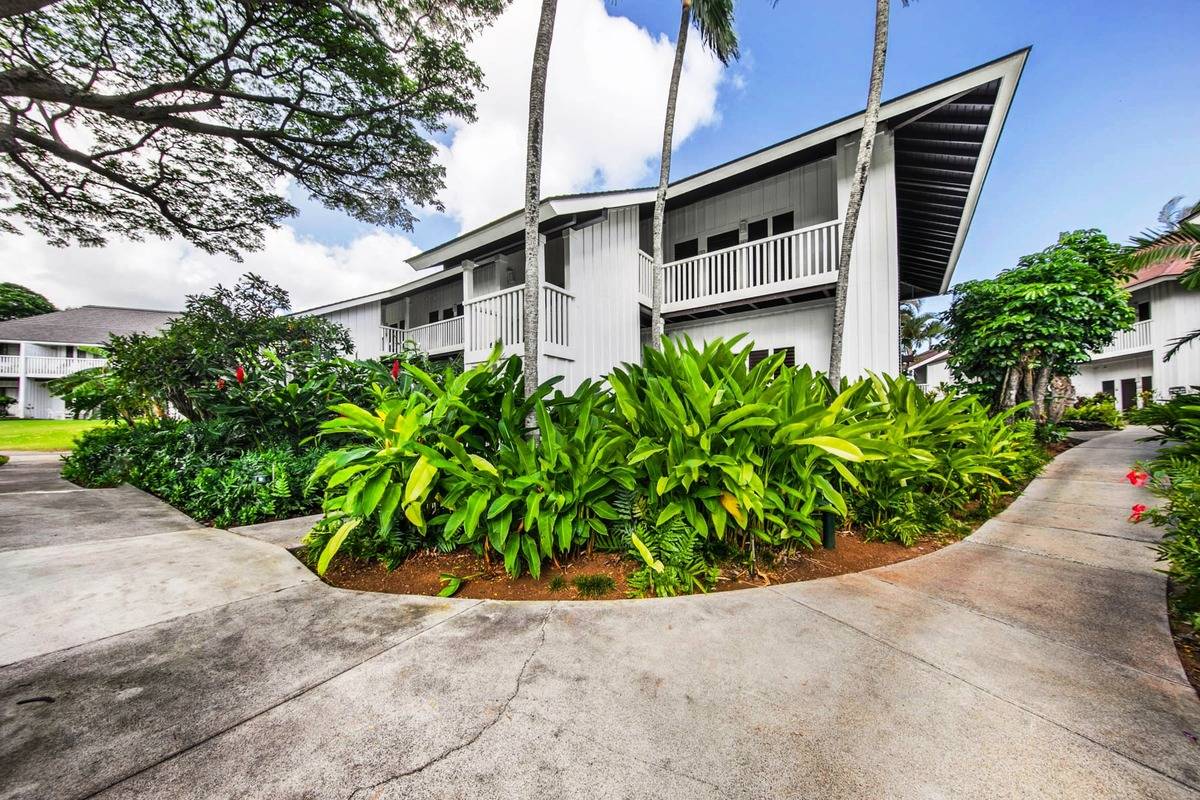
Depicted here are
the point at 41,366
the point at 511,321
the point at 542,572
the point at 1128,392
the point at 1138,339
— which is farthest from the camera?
the point at 41,366

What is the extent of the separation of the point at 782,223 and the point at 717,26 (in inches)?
161

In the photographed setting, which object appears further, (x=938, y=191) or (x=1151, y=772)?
(x=938, y=191)

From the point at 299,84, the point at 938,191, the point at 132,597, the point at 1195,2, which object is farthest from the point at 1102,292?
the point at 299,84

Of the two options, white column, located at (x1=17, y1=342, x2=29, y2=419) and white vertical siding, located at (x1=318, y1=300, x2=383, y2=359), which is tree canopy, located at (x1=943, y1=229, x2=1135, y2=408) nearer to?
white vertical siding, located at (x1=318, y1=300, x2=383, y2=359)

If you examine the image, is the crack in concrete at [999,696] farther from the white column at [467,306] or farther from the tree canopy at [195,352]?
the white column at [467,306]

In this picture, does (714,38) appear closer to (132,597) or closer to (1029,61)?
(1029,61)

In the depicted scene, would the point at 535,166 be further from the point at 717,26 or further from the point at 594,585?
the point at 717,26

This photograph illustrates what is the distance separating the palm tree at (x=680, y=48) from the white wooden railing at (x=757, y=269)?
1.21 metres

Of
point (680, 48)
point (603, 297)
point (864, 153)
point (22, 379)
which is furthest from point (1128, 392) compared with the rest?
point (22, 379)

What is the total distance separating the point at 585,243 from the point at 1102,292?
915 cm

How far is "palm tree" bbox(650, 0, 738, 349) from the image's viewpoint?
7684 millimetres

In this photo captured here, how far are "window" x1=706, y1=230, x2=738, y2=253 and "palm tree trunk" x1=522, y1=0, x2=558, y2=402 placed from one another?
21.2 ft

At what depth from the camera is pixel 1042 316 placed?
727 centimetres

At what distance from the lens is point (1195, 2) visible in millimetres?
4684
